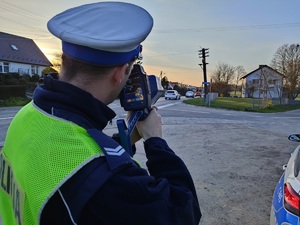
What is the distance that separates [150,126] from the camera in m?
1.24

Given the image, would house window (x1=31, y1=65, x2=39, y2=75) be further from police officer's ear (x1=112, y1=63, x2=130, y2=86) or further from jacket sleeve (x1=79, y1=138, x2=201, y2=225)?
jacket sleeve (x1=79, y1=138, x2=201, y2=225)

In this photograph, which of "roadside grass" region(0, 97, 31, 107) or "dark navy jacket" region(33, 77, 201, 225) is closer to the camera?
"dark navy jacket" region(33, 77, 201, 225)

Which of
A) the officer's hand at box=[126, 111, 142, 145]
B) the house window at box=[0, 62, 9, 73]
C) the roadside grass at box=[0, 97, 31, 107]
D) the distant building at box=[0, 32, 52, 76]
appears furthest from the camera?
the distant building at box=[0, 32, 52, 76]

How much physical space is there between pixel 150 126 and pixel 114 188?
0.48 m

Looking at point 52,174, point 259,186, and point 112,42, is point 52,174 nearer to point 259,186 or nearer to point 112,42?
point 112,42

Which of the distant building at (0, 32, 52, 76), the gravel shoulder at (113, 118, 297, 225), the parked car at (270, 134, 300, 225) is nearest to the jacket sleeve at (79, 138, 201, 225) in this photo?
the parked car at (270, 134, 300, 225)

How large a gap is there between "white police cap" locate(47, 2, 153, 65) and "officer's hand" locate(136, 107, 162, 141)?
345mm

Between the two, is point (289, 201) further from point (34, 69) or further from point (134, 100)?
point (34, 69)

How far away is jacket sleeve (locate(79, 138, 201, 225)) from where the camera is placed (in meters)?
0.78

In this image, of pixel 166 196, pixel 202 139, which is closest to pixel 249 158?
pixel 202 139

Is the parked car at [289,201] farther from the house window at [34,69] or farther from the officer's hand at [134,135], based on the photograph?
the house window at [34,69]

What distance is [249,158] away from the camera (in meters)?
6.79

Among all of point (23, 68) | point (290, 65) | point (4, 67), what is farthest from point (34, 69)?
point (290, 65)

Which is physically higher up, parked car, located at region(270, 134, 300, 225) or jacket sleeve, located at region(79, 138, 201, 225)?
jacket sleeve, located at region(79, 138, 201, 225)
